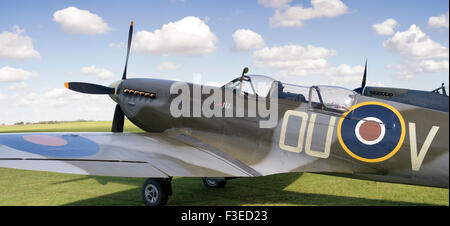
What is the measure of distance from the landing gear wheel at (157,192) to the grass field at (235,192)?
257 millimetres

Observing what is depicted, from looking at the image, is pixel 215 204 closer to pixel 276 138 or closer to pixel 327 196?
pixel 276 138

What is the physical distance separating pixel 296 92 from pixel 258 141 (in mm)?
1095

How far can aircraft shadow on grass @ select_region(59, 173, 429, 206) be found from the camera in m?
6.15

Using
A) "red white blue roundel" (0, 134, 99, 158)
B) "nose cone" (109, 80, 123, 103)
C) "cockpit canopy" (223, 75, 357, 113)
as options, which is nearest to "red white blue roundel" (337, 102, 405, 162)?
"cockpit canopy" (223, 75, 357, 113)

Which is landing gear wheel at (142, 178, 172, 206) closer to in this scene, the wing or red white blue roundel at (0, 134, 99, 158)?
the wing

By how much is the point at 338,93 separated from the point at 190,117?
121 inches

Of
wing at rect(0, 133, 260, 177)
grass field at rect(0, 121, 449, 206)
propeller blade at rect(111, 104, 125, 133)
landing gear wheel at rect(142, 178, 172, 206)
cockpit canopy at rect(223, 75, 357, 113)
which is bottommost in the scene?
grass field at rect(0, 121, 449, 206)

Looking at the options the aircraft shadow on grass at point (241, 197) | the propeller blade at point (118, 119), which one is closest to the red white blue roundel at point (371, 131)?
the aircraft shadow on grass at point (241, 197)

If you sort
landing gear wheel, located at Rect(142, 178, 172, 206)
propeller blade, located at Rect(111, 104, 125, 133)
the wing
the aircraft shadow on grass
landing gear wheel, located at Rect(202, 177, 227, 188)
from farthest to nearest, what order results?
propeller blade, located at Rect(111, 104, 125, 133) < landing gear wheel, located at Rect(202, 177, 227, 188) < the aircraft shadow on grass < landing gear wheel, located at Rect(142, 178, 172, 206) < the wing

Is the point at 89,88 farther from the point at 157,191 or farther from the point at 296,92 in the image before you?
the point at 296,92

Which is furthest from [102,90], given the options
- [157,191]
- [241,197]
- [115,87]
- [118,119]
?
[241,197]

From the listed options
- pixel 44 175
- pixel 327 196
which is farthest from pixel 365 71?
pixel 44 175

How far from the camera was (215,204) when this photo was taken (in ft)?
20.4

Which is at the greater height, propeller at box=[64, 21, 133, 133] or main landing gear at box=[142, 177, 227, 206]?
propeller at box=[64, 21, 133, 133]
